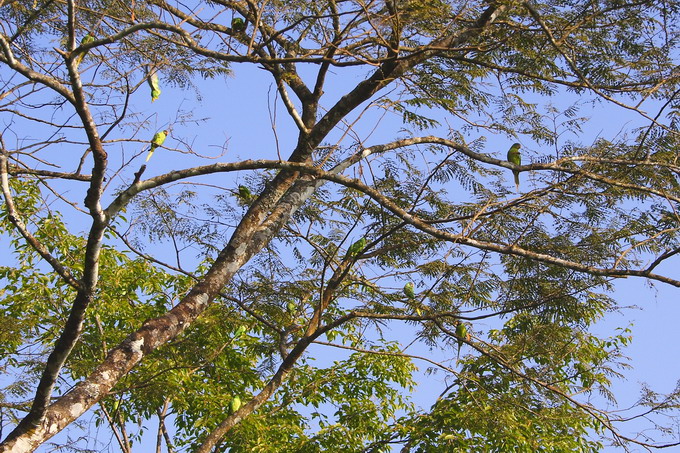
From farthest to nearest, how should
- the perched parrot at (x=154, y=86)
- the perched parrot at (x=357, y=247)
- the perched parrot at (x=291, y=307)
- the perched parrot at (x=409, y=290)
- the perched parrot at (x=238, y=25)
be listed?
the perched parrot at (x=291, y=307) < the perched parrot at (x=409, y=290) < the perched parrot at (x=357, y=247) < the perched parrot at (x=238, y=25) < the perched parrot at (x=154, y=86)

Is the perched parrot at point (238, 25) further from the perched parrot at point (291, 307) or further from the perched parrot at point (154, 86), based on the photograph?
the perched parrot at point (291, 307)

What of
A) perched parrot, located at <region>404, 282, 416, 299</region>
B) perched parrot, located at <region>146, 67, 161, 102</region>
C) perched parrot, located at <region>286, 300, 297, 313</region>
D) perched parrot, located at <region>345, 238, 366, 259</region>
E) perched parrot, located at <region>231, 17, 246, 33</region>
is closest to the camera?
perched parrot, located at <region>146, 67, 161, 102</region>

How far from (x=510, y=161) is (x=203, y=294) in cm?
204

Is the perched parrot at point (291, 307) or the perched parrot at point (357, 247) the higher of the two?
the perched parrot at point (291, 307)

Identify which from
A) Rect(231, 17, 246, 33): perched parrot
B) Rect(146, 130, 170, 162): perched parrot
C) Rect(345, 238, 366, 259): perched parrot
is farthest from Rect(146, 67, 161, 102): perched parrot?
Rect(345, 238, 366, 259): perched parrot

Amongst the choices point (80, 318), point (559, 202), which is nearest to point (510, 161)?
point (559, 202)

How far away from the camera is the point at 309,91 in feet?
16.2

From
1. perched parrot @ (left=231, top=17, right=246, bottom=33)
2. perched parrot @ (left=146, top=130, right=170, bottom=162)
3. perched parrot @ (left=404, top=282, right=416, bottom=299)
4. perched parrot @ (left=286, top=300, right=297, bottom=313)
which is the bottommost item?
perched parrot @ (left=404, top=282, right=416, bottom=299)

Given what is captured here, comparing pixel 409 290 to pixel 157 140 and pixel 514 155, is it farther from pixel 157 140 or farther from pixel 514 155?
pixel 157 140

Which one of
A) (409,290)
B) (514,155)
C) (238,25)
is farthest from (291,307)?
(238,25)

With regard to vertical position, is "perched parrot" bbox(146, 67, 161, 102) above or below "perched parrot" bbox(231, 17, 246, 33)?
below

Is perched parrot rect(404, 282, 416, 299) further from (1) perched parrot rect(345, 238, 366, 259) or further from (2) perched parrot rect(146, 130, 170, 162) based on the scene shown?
(2) perched parrot rect(146, 130, 170, 162)

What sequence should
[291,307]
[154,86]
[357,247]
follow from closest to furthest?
[154,86] → [357,247] → [291,307]

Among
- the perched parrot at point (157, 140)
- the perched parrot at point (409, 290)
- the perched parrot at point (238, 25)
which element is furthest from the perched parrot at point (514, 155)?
the perched parrot at point (157, 140)
